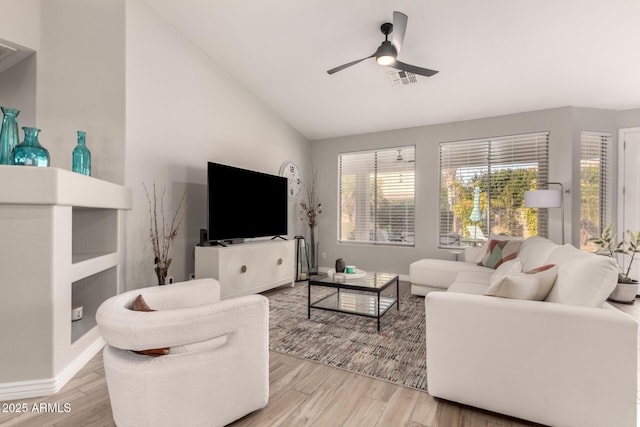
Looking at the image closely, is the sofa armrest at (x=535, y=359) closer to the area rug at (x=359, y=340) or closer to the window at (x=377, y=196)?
the area rug at (x=359, y=340)

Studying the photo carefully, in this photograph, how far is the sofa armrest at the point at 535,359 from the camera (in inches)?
56.1

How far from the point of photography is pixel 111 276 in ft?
9.19

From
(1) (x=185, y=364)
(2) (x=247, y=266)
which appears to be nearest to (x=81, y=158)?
(2) (x=247, y=266)

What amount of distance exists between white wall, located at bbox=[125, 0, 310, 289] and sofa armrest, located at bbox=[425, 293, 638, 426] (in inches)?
112

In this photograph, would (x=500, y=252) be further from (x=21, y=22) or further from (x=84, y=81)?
(x=21, y=22)

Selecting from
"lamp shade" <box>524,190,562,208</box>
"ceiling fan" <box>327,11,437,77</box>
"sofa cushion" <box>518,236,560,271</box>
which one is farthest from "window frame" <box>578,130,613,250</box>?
"ceiling fan" <box>327,11,437,77</box>

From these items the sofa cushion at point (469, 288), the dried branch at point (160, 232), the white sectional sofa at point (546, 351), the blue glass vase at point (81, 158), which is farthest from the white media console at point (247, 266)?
the white sectional sofa at point (546, 351)

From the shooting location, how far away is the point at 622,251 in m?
3.79

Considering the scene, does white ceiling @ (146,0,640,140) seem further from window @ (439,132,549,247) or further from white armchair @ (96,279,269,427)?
white armchair @ (96,279,269,427)

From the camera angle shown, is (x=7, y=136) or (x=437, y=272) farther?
(x=437, y=272)

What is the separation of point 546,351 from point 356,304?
76.7 inches

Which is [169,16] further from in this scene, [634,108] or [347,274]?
[634,108]

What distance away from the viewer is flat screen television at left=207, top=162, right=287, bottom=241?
3.56m

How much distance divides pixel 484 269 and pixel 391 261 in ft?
5.71
